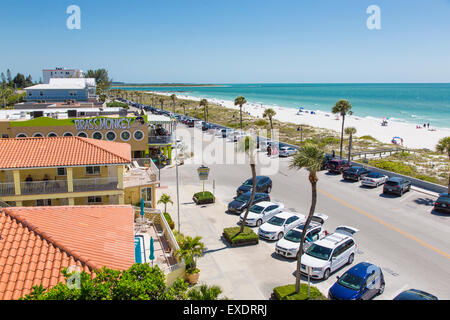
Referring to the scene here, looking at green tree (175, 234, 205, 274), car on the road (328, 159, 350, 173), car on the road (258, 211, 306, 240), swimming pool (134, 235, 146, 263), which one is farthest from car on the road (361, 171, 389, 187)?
swimming pool (134, 235, 146, 263)

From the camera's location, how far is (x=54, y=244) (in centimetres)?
1219

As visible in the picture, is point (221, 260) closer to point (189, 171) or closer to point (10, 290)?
point (10, 290)

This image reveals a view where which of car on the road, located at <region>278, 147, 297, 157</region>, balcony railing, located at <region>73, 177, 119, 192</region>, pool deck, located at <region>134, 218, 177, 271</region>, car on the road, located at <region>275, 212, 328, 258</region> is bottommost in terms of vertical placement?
car on the road, located at <region>275, 212, 328, 258</region>

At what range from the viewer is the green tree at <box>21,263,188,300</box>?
8.15 meters

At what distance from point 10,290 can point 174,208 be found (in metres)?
18.2

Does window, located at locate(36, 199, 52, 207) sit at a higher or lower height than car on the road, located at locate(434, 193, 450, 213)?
higher

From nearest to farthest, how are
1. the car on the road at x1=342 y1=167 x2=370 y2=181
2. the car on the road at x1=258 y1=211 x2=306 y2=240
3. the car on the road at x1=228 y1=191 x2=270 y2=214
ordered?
the car on the road at x1=258 y1=211 x2=306 y2=240 < the car on the road at x1=228 y1=191 x2=270 y2=214 < the car on the road at x1=342 y1=167 x2=370 y2=181

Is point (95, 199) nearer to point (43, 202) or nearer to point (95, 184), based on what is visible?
point (95, 184)

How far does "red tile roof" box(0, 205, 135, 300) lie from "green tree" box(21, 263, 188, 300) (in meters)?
2.04

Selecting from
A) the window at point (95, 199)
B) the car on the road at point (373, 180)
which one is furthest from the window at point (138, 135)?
the car on the road at point (373, 180)

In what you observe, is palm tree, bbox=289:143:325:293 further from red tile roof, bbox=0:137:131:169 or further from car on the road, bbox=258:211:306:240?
red tile roof, bbox=0:137:131:169

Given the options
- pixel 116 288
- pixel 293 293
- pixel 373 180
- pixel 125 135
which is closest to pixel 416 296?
pixel 293 293

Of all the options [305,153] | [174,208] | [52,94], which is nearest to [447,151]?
[305,153]
